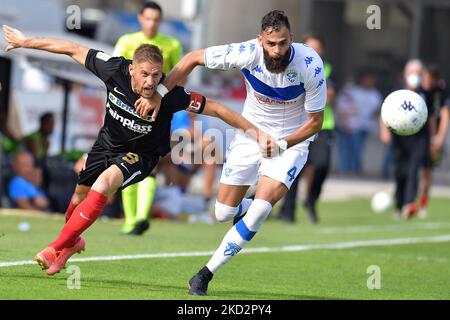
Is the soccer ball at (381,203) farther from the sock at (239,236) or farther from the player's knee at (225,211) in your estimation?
the sock at (239,236)

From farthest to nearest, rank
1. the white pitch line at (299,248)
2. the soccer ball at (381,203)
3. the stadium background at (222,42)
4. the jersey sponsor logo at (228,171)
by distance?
the soccer ball at (381,203) < the stadium background at (222,42) < the white pitch line at (299,248) < the jersey sponsor logo at (228,171)

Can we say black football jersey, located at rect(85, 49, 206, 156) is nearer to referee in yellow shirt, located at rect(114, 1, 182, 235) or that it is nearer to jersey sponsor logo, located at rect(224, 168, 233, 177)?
jersey sponsor logo, located at rect(224, 168, 233, 177)

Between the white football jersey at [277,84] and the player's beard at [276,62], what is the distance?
0.05m

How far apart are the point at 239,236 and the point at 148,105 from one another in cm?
124

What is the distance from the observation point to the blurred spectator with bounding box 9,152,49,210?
57.1ft

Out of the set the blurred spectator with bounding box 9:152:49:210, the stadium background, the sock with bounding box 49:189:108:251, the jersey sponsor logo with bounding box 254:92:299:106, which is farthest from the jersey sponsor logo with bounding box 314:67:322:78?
the blurred spectator with bounding box 9:152:49:210

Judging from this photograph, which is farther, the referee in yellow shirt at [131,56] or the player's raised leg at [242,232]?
the referee in yellow shirt at [131,56]

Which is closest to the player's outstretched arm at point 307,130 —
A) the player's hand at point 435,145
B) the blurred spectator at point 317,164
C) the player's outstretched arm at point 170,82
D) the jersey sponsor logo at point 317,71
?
the jersey sponsor logo at point 317,71

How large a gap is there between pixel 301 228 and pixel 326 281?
21.4ft

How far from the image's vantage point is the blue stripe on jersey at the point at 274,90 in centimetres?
993

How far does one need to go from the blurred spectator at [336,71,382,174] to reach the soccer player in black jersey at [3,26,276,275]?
64.3ft

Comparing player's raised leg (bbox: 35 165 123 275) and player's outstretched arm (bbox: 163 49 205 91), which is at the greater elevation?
player's outstretched arm (bbox: 163 49 205 91)

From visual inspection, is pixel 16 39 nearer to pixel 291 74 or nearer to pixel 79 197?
pixel 79 197

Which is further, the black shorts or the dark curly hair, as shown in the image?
the black shorts
